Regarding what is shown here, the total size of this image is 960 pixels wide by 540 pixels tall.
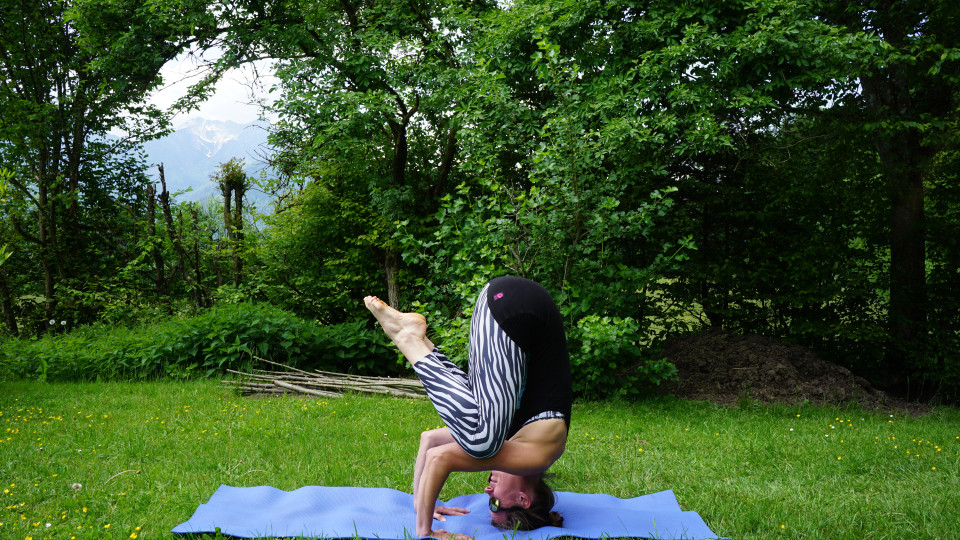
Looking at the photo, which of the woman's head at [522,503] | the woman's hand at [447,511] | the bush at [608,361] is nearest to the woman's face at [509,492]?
the woman's head at [522,503]

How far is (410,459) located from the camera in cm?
452

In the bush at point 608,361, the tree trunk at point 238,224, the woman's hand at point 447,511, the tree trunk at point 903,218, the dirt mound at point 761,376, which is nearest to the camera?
the woman's hand at point 447,511

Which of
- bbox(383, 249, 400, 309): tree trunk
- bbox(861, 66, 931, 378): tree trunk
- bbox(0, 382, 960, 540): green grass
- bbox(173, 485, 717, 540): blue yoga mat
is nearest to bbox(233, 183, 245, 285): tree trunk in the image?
bbox(383, 249, 400, 309): tree trunk

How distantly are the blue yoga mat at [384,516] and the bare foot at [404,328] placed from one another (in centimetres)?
92

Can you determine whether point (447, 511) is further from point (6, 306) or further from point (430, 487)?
point (6, 306)

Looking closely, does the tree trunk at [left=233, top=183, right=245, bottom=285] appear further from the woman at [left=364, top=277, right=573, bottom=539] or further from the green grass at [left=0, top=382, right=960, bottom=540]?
the woman at [left=364, top=277, right=573, bottom=539]

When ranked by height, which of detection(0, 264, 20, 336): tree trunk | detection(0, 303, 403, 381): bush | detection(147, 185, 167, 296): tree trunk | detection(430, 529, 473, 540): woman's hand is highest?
detection(147, 185, 167, 296): tree trunk

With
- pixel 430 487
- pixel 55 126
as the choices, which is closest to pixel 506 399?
pixel 430 487

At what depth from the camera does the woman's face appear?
3223 mm

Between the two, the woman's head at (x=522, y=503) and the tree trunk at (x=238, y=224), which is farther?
the tree trunk at (x=238, y=224)

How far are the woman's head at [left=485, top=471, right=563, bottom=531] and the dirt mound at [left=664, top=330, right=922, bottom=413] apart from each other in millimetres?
4155

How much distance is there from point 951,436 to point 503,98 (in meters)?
5.32

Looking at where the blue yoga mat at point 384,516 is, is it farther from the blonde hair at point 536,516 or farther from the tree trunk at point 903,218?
the tree trunk at point 903,218

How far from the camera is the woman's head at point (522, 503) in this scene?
320 cm
